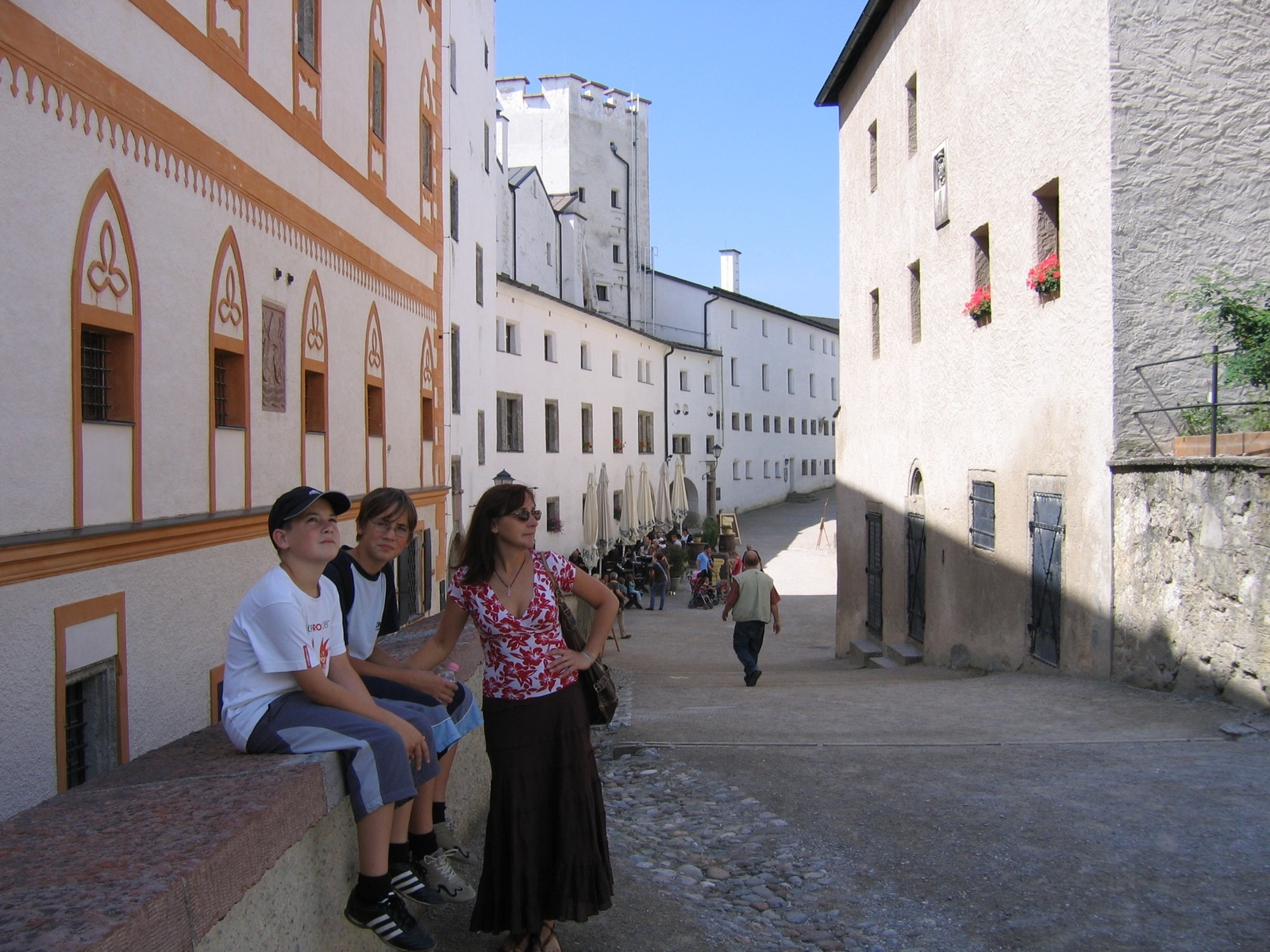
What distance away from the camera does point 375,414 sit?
1355 cm

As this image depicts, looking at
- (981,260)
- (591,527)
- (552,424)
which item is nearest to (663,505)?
(591,527)

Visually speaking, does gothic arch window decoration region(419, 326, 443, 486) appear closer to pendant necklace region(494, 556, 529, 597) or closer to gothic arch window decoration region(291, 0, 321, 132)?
gothic arch window decoration region(291, 0, 321, 132)

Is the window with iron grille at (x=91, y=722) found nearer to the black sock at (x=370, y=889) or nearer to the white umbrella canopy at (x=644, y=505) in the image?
the black sock at (x=370, y=889)

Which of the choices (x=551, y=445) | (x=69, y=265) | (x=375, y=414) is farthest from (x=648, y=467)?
(x=69, y=265)

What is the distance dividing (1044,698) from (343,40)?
985 centimetres

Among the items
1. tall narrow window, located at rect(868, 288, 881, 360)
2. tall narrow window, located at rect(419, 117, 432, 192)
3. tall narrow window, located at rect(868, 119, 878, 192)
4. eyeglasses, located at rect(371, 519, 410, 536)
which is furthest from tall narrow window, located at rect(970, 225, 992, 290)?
eyeglasses, located at rect(371, 519, 410, 536)

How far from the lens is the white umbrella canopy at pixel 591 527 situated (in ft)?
103

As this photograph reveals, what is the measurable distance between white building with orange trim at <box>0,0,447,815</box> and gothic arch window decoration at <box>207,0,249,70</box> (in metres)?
0.02

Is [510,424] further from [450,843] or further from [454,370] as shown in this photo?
[450,843]

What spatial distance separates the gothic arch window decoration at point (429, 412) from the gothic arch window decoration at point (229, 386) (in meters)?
6.66

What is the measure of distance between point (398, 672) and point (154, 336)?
4488 millimetres

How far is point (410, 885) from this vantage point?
3502 mm

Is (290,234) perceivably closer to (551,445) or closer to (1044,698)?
(1044,698)

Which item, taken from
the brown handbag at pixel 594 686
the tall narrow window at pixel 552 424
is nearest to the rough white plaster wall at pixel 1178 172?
the brown handbag at pixel 594 686
